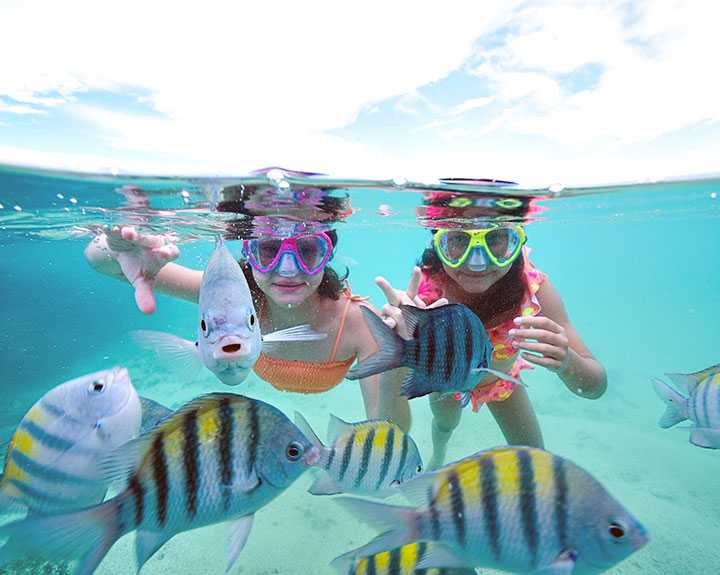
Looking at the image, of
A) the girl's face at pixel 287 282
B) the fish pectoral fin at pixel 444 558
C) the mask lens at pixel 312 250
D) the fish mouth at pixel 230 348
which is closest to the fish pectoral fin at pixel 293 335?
the fish mouth at pixel 230 348

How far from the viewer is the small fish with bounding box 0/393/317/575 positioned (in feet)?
5.73

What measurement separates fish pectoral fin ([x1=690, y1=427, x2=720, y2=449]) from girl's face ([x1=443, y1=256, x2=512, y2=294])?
256cm

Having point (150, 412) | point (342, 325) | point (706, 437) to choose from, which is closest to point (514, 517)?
point (150, 412)

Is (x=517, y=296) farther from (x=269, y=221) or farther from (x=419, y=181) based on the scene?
(x=269, y=221)

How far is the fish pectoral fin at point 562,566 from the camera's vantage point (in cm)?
191

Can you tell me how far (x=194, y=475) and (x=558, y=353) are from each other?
2801mm

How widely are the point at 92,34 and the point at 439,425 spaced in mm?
7513

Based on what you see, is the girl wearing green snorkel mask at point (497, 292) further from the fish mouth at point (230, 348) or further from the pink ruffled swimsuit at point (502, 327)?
the fish mouth at point (230, 348)

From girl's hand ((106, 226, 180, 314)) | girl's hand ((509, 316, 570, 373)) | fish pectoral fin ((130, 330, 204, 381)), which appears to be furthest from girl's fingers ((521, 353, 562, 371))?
girl's hand ((106, 226, 180, 314))

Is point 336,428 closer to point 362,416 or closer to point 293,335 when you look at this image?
point 293,335

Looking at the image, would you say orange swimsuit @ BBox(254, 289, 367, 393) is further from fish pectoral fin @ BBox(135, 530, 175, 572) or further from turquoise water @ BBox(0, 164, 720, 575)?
Result: fish pectoral fin @ BBox(135, 530, 175, 572)

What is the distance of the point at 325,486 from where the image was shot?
3326 millimetres

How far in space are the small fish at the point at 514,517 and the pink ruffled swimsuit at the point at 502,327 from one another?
323cm

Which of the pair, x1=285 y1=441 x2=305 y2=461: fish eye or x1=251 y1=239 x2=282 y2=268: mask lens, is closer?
Answer: x1=285 y1=441 x2=305 y2=461: fish eye
